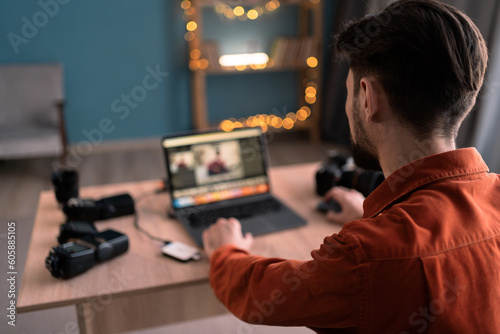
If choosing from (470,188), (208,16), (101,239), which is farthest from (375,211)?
(208,16)

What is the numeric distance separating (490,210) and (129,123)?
3.85 m

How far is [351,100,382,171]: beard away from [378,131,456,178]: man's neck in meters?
0.07

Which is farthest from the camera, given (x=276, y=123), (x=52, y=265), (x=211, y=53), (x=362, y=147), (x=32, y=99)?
(x=276, y=123)

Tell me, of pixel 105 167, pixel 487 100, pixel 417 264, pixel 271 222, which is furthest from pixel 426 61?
pixel 105 167

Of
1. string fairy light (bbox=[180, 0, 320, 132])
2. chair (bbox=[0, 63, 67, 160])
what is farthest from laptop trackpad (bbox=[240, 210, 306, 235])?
chair (bbox=[0, 63, 67, 160])

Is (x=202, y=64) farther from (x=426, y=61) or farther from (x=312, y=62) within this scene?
(x=426, y=61)

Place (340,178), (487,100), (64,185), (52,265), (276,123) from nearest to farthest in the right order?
1. (52,265)
2. (64,185)
3. (340,178)
4. (487,100)
5. (276,123)

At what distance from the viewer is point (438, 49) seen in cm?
85

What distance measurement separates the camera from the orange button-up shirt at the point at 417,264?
779mm

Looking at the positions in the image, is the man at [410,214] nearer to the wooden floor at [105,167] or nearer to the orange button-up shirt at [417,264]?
the orange button-up shirt at [417,264]

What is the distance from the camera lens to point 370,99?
93 cm

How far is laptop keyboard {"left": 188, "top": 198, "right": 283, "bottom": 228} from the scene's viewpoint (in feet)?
5.14

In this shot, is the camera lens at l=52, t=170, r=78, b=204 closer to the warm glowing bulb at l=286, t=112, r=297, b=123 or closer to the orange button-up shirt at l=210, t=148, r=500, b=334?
the orange button-up shirt at l=210, t=148, r=500, b=334

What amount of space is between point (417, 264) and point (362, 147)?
34 cm
